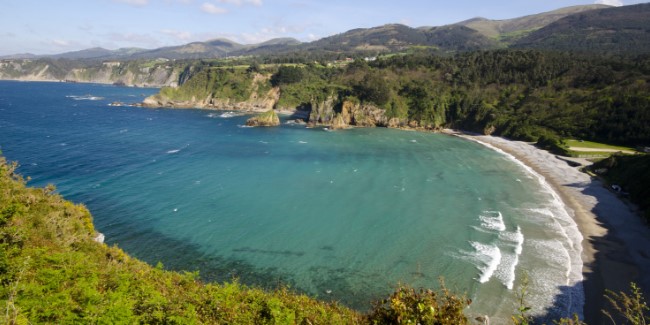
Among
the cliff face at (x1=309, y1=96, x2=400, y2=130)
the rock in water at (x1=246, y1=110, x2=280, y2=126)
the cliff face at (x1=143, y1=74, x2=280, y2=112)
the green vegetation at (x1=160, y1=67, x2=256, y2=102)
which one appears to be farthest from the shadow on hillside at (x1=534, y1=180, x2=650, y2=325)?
the green vegetation at (x1=160, y1=67, x2=256, y2=102)

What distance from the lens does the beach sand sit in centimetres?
2880

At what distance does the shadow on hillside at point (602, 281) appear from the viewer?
2556cm

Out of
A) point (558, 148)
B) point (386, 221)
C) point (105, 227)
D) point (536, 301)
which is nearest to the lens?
point (536, 301)

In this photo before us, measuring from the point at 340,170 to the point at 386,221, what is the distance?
22008mm

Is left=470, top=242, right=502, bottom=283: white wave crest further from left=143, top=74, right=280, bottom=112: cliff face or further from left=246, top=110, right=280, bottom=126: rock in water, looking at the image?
left=143, top=74, right=280, bottom=112: cliff face

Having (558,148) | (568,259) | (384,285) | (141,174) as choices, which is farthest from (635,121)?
(141,174)

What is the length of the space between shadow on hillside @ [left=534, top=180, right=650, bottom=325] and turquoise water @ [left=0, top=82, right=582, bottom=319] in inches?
21.6

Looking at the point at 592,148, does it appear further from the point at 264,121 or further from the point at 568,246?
the point at 264,121

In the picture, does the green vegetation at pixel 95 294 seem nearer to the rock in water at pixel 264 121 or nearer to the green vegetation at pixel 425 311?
the green vegetation at pixel 425 311

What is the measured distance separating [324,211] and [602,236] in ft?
99.9

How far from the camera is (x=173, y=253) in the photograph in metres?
33.0

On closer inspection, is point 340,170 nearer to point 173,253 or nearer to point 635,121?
point 173,253

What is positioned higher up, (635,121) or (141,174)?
(635,121)

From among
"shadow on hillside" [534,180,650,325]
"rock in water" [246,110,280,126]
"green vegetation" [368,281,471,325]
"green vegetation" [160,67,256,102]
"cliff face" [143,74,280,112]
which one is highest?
"green vegetation" [160,67,256,102]
